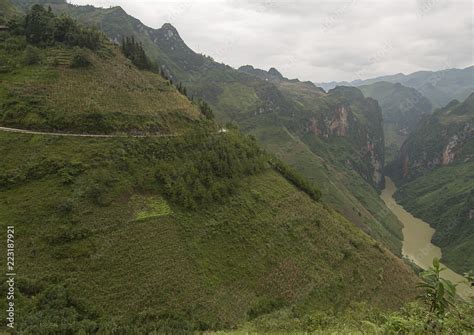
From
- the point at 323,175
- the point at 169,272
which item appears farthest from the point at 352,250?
→ the point at 323,175

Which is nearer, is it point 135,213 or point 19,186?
point 19,186

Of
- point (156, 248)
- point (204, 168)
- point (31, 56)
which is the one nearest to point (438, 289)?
point (156, 248)

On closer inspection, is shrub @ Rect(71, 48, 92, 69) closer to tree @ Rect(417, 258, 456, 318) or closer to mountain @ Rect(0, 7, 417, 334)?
mountain @ Rect(0, 7, 417, 334)

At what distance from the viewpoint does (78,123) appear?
48469 mm

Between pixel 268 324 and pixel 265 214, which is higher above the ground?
pixel 265 214

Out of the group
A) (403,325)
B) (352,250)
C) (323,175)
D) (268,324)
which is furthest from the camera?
(323,175)

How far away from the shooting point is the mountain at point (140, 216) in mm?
33219

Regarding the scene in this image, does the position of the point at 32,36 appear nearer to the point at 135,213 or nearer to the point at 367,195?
the point at 135,213

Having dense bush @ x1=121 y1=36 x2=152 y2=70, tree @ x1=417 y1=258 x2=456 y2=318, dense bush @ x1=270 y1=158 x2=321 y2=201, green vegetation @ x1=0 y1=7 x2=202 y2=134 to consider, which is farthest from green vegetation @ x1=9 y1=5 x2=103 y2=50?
tree @ x1=417 y1=258 x2=456 y2=318

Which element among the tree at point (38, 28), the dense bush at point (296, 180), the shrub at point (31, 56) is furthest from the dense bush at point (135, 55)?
the dense bush at point (296, 180)

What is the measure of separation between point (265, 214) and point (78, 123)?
101 feet

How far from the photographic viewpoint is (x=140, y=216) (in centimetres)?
4131

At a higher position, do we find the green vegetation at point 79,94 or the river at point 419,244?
the green vegetation at point 79,94

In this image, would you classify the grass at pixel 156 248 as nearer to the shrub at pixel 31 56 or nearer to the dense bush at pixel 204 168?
the dense bush at pixel 204 168
